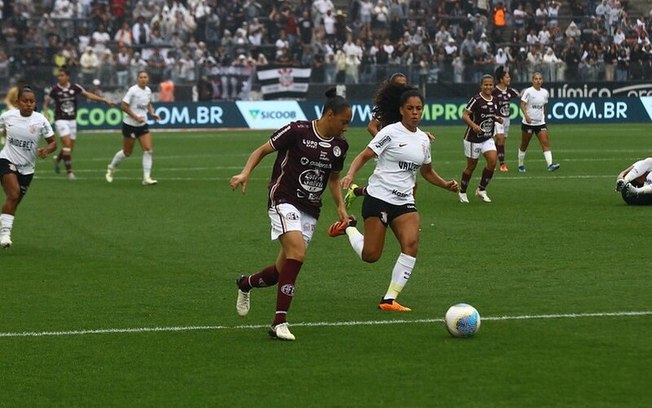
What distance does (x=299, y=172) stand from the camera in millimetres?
11586

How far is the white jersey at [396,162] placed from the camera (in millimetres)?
12984

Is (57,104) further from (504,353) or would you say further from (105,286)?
(504,353)

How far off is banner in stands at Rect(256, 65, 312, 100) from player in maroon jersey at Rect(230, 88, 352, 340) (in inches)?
1491

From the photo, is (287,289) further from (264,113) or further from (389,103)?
Answer: (264,113)

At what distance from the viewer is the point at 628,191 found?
72.9 feet

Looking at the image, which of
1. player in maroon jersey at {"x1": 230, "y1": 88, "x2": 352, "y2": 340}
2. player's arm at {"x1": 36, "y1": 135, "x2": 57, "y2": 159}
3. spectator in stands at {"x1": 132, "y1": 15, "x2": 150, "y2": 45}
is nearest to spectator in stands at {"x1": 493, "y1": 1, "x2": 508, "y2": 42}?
spectator in stands at {"x1": 132, "y1": 15, "x2": 150, "y2": 45}

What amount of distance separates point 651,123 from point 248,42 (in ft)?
54.5

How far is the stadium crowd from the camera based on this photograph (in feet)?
161

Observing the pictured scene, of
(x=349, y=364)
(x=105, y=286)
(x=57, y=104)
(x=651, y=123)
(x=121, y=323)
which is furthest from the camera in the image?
(x=651, y=123)

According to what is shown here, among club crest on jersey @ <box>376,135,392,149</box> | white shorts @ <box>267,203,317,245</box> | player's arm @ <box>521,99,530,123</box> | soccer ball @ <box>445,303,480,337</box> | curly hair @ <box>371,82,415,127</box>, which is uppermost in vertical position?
curly hair @ <box>371,82,415,127</box>

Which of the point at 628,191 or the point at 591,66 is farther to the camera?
the point at 591,66

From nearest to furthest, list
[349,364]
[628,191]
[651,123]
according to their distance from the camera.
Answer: [349,364], [628,191], [651,123]

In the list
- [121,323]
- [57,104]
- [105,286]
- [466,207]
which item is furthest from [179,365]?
[57,104]

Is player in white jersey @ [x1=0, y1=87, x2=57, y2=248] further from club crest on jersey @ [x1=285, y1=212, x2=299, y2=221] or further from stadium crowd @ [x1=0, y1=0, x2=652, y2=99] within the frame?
stadium crowd @ [x1=0, y1=0, x2=652, y2=99]
